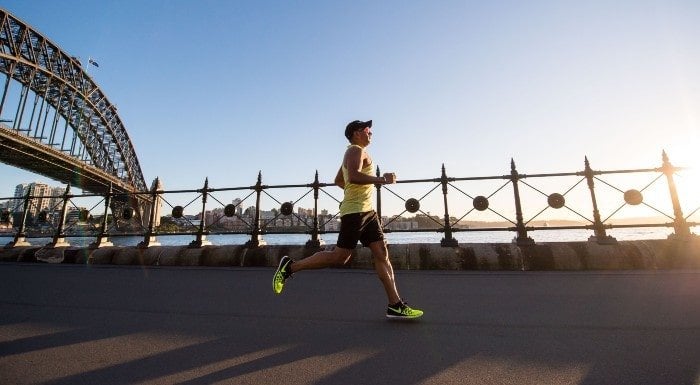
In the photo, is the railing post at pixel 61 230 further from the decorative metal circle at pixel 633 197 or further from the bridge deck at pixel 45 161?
the bridge deck at pixel 45 161

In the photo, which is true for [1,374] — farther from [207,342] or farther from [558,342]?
[558,342]

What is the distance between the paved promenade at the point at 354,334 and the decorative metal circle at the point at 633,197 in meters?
2.37

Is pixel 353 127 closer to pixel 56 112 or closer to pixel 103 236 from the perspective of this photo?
pixel 103 236

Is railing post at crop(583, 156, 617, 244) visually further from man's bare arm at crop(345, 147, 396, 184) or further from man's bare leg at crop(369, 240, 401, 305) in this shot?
man's bare arm at crop(345, 147, 396, 184)

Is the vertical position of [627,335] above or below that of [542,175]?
below

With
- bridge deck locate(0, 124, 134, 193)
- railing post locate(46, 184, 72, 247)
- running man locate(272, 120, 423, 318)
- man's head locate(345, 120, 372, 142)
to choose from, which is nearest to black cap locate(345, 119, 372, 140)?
man's head locate(345, 120, 372, 142)

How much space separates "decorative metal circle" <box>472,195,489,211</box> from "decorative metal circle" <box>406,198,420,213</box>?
1.16 meters

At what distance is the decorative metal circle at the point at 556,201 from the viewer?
19.8ft

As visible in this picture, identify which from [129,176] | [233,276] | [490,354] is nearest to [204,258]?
[233,276]

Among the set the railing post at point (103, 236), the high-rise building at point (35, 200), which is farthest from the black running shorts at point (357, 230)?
the high-rise building at point (35, 200)

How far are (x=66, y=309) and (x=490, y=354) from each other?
3642 millimetres

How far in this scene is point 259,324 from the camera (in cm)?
235

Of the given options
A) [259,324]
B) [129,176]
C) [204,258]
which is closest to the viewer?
[259,324]

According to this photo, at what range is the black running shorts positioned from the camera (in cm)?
272
